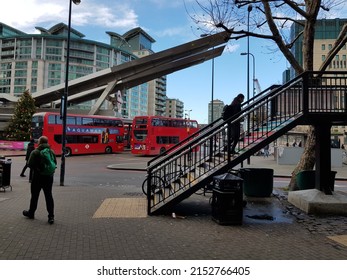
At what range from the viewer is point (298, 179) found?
1059 centimetres

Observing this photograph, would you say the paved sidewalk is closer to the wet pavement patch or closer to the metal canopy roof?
the wet pavement patch

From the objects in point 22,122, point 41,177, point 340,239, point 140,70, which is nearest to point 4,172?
point 41,177

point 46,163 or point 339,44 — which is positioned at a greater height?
point 339,44

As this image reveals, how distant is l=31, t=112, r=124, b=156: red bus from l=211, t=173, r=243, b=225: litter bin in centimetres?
2319

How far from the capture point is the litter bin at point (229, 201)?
22.5ft

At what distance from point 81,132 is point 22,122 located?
19.5m

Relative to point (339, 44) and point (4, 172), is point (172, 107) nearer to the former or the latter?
point (339, 44)

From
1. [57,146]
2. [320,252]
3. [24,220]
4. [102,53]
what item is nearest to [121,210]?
[24,220]

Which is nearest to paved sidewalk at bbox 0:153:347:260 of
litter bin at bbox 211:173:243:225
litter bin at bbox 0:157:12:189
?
litter bin at bbox 211:173:243:225

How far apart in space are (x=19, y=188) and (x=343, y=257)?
10579 millimetres

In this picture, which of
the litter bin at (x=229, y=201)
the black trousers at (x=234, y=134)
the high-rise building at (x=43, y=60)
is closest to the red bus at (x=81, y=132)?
the black trousers at (x=234, y=134)

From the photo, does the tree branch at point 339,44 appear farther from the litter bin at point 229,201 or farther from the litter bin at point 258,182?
the litter bin at point 229,201

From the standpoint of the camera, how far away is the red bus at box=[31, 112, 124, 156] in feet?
95.3

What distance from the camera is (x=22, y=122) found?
153ft
